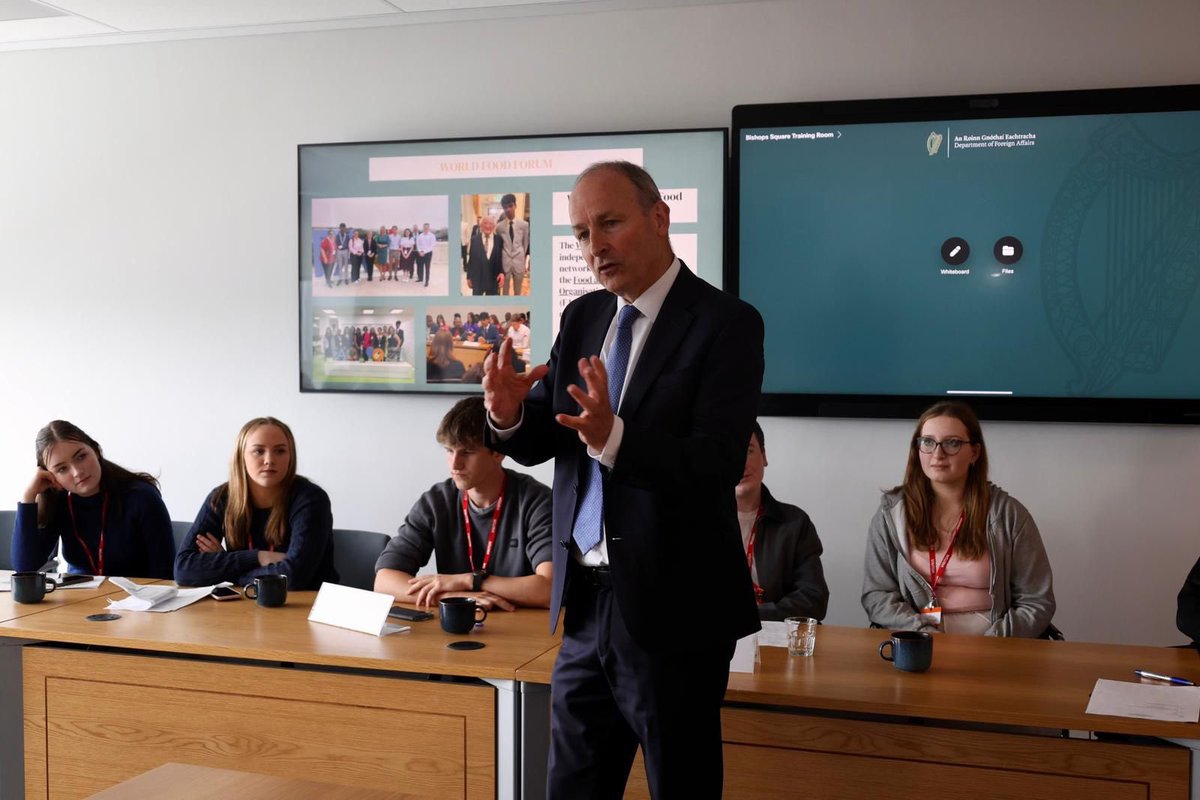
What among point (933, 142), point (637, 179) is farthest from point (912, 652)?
point (933, 142)

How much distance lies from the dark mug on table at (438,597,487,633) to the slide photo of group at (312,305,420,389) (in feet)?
6.75

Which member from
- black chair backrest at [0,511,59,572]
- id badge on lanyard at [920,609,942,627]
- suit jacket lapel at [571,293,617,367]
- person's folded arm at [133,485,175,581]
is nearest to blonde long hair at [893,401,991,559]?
id badge on lanyard at [920,609,942,627]

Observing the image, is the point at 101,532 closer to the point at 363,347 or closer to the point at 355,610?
the point at 363,347

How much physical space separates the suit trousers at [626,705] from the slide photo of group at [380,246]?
2.74 metres

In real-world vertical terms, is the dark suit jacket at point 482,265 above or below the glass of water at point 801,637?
above

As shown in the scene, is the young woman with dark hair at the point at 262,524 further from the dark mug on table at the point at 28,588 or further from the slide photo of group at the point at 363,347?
the slide photo of group at the point at 363,347

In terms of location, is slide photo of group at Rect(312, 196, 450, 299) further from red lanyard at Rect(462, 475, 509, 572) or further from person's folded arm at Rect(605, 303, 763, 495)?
person's folded arm at Rect(605, 303, 763, 495)

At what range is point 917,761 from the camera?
2281 mm

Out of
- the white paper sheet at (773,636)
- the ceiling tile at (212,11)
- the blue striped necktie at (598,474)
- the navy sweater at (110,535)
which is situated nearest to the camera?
→ the blue striped necktie at (598,474)

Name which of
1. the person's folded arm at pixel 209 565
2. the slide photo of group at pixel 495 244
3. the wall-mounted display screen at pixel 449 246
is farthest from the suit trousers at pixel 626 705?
the slide photo of group at pixel 495 244

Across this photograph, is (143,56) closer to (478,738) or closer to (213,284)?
(213,284)

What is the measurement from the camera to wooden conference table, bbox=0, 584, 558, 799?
2510 mm

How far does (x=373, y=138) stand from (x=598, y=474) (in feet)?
10.2

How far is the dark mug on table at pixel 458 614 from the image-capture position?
2742mm
